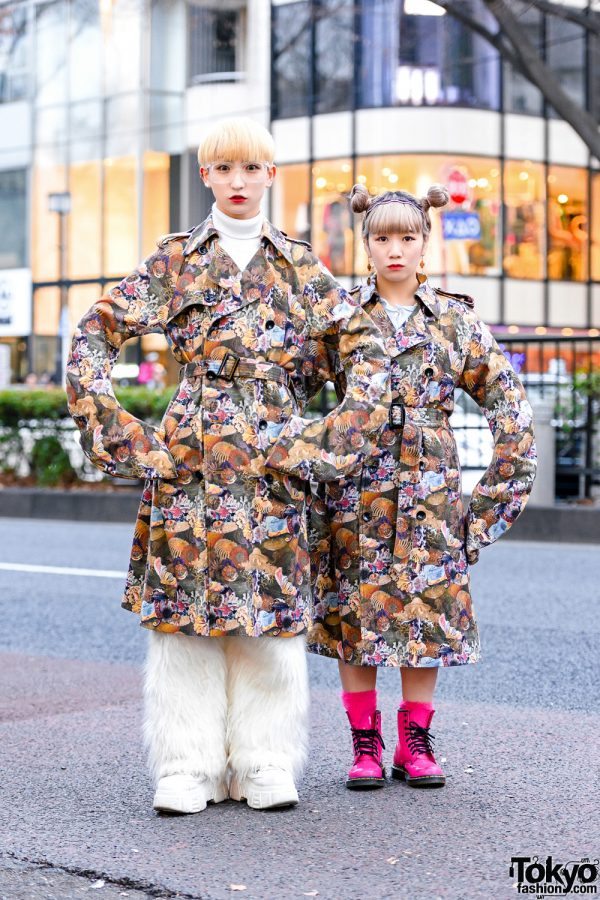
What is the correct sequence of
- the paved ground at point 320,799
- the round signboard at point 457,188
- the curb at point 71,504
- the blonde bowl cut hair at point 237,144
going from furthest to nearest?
1. the round signboard at point 457,188
2. the curb at point 71,504
3. the blonde bowl cut hair at point 237,144
4. the paved ground at point 320,799

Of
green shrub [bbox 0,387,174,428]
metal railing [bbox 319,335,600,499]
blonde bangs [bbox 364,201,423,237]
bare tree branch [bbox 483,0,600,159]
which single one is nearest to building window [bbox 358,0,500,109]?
bare tree branch [bbox 483,0,600,159]

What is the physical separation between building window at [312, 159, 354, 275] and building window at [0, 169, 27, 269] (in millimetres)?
9263

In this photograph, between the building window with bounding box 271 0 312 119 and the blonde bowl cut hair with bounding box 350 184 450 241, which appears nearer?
the blonde bowl cut hair with bounding box 350 184 450 241

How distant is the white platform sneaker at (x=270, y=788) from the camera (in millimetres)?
3834

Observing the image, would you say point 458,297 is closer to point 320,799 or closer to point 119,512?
point 320,799

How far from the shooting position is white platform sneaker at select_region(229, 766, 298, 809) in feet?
12.6

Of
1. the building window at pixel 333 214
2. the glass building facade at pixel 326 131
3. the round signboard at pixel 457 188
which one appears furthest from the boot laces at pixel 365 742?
the building window at pixel 333 214

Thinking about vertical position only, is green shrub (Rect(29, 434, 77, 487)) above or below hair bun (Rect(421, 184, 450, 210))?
below

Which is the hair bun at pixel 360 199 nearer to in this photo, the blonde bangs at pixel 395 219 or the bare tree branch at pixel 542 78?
the blonde bangs at pixel 395 219

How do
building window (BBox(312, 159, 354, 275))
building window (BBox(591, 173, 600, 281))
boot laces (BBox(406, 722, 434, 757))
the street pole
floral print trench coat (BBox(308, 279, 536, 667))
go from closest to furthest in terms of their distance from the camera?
floral print trench coat (BBox(308, 279, 536, 667)) < boot laces (BBox(406, 722, 434, 757)) < building window (BBox(312, 159, 354, 275)) < the street pole < building window (BBox(591, 173, 600, 281))

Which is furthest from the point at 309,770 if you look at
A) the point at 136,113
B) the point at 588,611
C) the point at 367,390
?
the point at 136,113

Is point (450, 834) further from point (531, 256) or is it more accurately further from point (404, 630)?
point (531, 256)

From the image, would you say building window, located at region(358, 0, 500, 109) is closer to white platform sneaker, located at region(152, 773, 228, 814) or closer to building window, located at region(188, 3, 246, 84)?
building window, located at region(188, 3, 246, 84)

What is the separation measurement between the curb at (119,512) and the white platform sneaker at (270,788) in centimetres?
861
